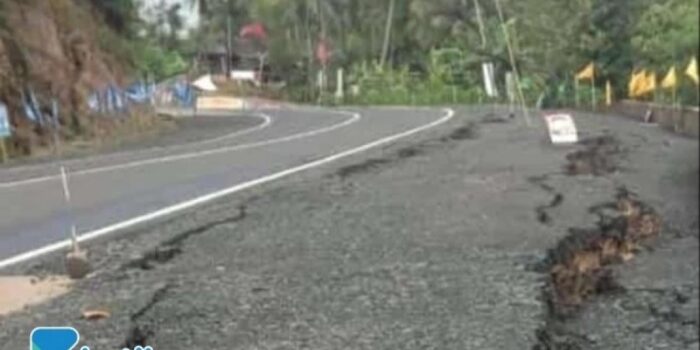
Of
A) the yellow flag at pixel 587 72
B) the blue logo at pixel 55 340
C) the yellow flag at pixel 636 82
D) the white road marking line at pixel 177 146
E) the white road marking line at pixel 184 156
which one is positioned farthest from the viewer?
the white road marking line at pixel 177 146

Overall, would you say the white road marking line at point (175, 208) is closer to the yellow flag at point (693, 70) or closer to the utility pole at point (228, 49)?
the utility pole at point (228, 49)

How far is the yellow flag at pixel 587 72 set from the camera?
4117 millimetres

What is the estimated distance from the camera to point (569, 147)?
1842cm

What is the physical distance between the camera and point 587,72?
13.6 feet

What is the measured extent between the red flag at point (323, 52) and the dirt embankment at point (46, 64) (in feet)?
5.38

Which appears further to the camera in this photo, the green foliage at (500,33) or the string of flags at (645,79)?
the green foliage at (500,33)

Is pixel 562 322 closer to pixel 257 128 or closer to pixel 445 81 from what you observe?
pixel 445 81

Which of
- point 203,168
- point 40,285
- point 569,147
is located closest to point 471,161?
point 569,147

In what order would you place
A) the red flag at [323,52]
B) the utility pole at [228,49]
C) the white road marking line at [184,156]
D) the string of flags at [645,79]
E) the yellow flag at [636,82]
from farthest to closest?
the white road marking line at [184,156], the red flag at [323,52], the utility pole at [228,49], the yellow flag at [636,82], the string of flags at [645,79]

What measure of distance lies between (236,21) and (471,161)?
42.0 feet

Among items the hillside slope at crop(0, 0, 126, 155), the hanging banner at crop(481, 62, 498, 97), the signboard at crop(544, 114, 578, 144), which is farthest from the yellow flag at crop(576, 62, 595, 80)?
the signboard at crop(544, 114, 578, 144)

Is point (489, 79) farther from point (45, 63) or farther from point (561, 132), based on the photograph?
point (561, 132)

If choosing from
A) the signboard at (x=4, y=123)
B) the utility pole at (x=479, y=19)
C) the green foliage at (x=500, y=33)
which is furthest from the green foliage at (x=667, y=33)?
the signboard at (x=4, y=123)

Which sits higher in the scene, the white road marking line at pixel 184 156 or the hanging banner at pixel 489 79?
the hanging banner at pixel 489 79
